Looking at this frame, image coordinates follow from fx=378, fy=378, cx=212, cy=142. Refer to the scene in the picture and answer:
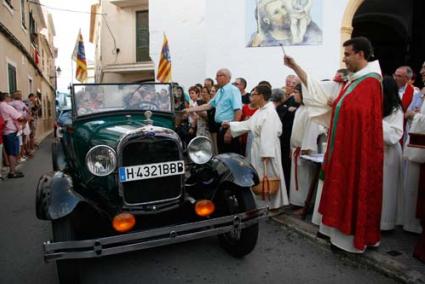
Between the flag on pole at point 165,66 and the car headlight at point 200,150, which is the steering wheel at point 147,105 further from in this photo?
the flag on pole at point 165,66

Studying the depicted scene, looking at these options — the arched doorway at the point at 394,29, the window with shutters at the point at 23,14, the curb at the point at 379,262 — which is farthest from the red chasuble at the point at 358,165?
the window with shutters at the point at 23,14

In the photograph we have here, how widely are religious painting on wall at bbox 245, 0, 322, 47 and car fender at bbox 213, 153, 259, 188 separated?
6725mm

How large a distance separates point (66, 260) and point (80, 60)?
632 cm

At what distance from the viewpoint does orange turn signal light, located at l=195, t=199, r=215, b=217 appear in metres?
3.39

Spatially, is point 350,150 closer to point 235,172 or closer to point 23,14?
point 235,172

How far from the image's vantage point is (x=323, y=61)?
32.5ft

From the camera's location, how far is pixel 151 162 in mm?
3330

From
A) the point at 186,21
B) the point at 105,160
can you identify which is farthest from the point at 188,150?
the point at 186,21

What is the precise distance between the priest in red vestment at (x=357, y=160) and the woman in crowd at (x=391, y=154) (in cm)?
33

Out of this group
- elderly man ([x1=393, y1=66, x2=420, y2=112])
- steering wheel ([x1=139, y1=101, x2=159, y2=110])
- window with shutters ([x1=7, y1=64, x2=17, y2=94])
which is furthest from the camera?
window with shutters ([x1=7, y1=64, x2=17, y2=94])

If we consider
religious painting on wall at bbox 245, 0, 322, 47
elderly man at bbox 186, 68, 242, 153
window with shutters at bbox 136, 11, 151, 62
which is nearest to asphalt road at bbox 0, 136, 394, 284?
elderly man at bbox 186, 68, 242, 153

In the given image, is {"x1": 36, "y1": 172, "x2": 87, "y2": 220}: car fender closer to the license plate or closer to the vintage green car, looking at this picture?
the vintage green car

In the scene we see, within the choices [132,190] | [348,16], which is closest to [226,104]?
[132,190]

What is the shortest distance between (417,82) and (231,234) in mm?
11286
